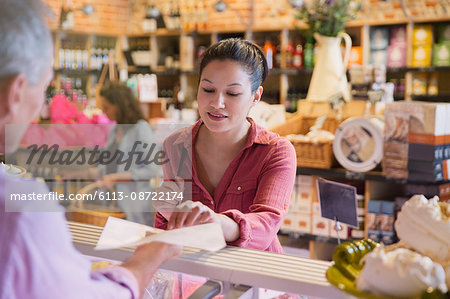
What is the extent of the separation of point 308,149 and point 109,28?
6353mm

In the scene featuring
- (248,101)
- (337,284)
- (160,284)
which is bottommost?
(160,284)

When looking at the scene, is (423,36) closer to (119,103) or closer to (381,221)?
(381,221)

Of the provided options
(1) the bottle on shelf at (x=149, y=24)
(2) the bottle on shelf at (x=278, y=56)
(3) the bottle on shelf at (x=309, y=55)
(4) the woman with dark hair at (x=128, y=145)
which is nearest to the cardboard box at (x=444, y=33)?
(3) the bottle on shelf at (x=309, y=55)

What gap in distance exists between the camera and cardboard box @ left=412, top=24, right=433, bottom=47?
6500 millimetres

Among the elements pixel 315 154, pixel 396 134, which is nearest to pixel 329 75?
pixel 315 154

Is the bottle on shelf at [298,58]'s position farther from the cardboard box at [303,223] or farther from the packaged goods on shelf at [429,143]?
the packaged goods on shelf at [429,143]

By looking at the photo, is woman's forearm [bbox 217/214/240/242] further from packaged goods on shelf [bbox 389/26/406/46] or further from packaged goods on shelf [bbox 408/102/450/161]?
packaged goods on shelf [bbox 389/26/406/46]

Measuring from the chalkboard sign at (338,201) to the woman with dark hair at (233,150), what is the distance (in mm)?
828

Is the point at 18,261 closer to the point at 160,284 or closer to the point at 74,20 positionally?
the point at 160,284

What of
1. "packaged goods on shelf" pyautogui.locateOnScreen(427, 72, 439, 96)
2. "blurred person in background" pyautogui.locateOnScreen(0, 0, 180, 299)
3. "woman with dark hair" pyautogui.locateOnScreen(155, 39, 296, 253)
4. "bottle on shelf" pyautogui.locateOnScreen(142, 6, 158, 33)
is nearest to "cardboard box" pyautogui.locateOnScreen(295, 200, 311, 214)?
"woman with dark hair" pyautogui.locateOnScreen(155, 39, 296, 253)

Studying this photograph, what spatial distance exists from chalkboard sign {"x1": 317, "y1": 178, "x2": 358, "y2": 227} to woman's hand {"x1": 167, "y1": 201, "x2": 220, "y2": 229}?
4.49 feet

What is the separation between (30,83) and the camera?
3.05 feet

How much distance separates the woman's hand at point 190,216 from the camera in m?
1.44

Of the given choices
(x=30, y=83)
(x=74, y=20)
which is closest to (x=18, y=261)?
(x=30, y=83)
